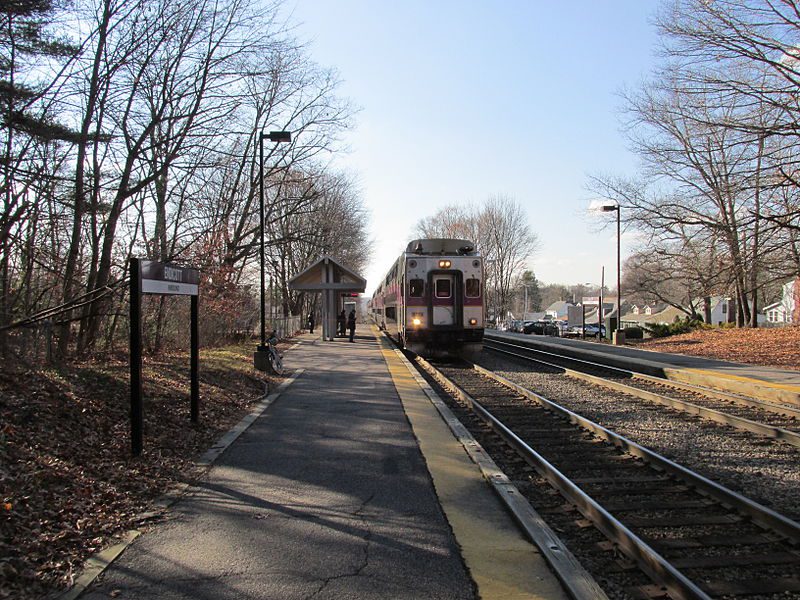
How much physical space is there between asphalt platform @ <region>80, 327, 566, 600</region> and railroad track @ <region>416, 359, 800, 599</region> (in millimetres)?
637

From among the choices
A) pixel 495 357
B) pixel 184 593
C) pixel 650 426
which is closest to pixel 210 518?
pixel 184 593

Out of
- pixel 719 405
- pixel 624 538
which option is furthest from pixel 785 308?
pixel 624 538

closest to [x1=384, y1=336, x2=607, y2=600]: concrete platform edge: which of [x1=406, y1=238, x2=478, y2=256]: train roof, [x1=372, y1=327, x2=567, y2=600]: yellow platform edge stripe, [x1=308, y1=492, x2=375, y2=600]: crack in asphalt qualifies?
[x1=372, y1=327, x2=567, y2=600]: yellow platform edge stripe

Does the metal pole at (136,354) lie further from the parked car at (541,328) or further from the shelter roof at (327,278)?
the parked car at (541,328)

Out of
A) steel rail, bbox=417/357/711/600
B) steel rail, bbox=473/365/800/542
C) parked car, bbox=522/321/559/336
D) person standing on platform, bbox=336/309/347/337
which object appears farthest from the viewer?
parked car, bbox=522/321/559/336

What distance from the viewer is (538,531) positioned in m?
4.91

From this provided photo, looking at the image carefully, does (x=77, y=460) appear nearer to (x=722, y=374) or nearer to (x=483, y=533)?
(x=483, y=533)

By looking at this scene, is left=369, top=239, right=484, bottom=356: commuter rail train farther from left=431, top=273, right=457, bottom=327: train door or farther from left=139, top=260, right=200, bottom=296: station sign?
left=139, top=260, right=200, bottom=296: station sign

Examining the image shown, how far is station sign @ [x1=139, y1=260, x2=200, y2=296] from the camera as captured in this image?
719 cm

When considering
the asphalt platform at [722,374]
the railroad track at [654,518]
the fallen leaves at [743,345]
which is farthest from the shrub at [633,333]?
the railroad track at [654,518]

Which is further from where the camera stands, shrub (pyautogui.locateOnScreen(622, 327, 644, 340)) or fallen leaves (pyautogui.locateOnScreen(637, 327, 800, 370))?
shrub (pyautogui.locateOnScreen(622, 327, 644, 340))

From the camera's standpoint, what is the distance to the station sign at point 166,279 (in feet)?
23.6

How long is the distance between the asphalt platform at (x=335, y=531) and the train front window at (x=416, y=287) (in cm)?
1060

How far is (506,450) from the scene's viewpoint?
8.12 metres
